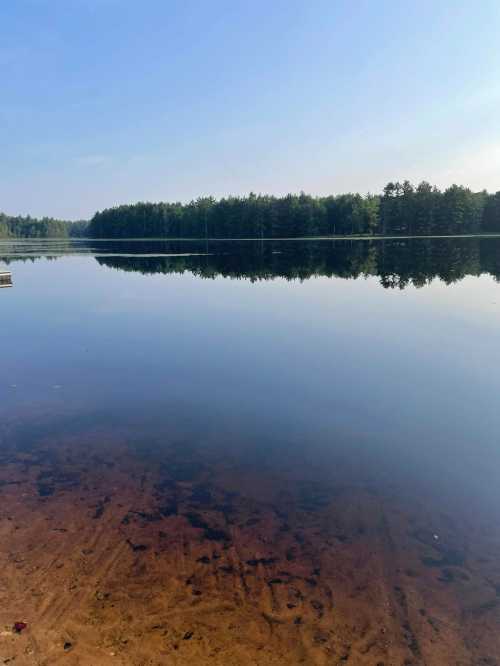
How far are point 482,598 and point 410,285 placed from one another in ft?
111

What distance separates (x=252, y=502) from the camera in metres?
8.11

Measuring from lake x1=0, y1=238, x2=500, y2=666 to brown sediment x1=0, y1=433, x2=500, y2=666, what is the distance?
0.09 ft

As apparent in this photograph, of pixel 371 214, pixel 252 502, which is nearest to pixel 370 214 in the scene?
pixel 371 214

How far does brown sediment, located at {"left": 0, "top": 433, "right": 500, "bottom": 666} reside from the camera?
203 inches

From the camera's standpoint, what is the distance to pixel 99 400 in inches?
520

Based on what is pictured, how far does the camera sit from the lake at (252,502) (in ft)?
17.6

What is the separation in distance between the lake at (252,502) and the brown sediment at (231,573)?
0.09 ft

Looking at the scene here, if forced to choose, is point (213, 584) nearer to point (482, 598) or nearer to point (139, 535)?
point (139, 535)

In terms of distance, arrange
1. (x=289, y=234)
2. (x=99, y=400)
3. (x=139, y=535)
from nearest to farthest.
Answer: (x=139, y=535) → (x=99, y=400) → (x=289, y=234)

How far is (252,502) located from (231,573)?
1.82 m

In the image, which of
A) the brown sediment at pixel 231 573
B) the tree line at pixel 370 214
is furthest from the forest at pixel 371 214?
the brown sediment at pixel 231 573

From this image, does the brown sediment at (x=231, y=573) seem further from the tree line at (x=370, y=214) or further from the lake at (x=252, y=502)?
the tree line at (x=370, y=214)

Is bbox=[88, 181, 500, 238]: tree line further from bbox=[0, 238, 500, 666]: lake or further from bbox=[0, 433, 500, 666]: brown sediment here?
bbox=[0, 433, 500, 666]: brown sediment

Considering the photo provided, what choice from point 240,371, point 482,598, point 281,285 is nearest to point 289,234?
point 281,285
